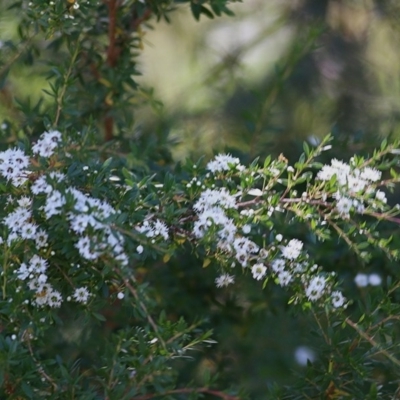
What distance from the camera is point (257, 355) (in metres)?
2.06

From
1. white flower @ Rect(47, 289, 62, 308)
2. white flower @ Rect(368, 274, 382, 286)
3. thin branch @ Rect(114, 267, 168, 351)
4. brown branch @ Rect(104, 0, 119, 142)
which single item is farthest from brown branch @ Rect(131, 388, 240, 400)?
brown branch @ Rect(104, 0, 119, 142)

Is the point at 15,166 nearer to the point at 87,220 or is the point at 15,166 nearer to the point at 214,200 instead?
the point at 87,220

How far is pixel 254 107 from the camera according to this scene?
1.77 metres

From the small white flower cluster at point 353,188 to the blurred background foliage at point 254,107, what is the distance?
212mm

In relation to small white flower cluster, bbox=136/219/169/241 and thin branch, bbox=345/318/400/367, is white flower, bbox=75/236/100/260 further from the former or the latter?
thin branch, bbox=345/318/400/367

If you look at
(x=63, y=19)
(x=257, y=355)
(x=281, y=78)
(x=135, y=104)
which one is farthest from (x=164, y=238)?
(x=257, y=355)

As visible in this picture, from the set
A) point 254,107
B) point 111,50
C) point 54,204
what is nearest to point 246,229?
point 54,204

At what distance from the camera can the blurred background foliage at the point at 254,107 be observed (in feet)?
5.10

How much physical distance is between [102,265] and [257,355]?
112 cm

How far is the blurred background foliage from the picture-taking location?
1.55 meters

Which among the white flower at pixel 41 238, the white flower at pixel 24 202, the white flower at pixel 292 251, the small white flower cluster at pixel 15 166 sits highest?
the small white flower cluster at pixel 15 166

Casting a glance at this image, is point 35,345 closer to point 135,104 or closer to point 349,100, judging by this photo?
point 135,104

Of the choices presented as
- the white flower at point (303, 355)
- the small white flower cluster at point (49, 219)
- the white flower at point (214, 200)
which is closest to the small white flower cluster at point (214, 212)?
the white flower at point (214, 200)

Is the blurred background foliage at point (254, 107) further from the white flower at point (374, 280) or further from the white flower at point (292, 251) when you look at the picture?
the white flower at point (292, 251)
